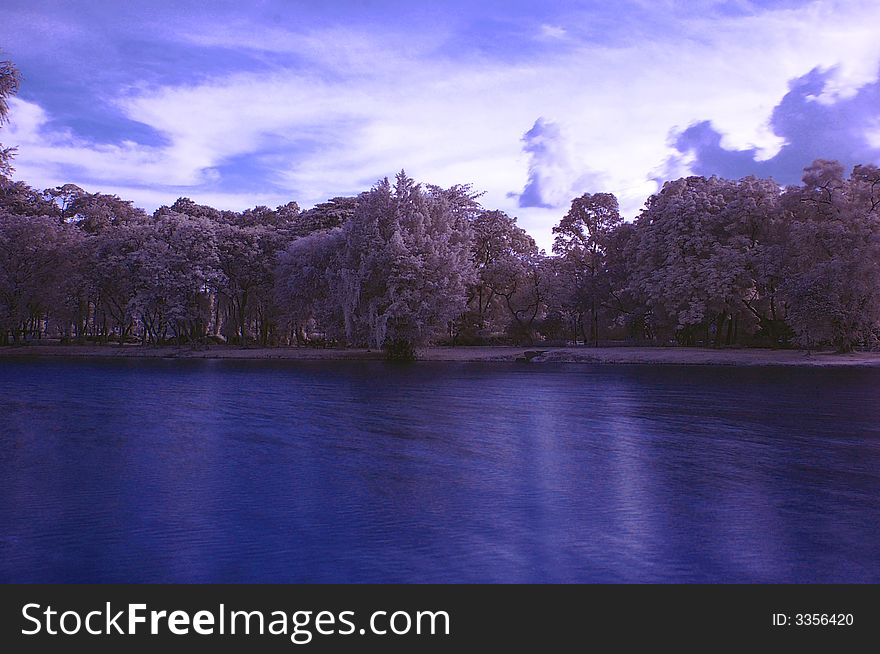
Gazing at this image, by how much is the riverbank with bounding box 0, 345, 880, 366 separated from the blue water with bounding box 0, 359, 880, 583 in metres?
26.3

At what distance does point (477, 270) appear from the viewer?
6781 cm

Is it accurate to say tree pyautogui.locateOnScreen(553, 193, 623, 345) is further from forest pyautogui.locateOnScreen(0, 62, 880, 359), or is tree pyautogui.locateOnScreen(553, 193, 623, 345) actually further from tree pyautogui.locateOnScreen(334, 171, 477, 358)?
tree pyautogui.locateOnScreen(334, 171, 477, 358)

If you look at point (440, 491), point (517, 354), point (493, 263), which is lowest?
point (440, 491)

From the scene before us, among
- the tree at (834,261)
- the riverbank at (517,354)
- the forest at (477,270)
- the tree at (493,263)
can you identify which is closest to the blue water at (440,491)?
the tree at (834,261)

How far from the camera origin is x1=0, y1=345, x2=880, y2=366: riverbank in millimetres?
52406

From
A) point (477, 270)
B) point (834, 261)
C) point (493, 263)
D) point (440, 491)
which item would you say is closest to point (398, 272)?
point (477, 270)

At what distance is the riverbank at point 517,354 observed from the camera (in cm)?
5241

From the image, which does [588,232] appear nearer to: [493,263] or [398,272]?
[493,263]

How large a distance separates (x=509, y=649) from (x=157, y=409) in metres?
22.0

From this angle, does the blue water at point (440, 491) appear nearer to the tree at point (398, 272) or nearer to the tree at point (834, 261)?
the tree at point (834, 261)

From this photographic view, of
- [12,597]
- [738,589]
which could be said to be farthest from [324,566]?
[738,589]

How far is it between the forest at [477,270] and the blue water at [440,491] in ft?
93.0

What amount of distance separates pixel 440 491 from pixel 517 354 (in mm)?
50560

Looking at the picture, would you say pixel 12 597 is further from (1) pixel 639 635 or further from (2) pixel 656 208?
(2) pixel 656 208
